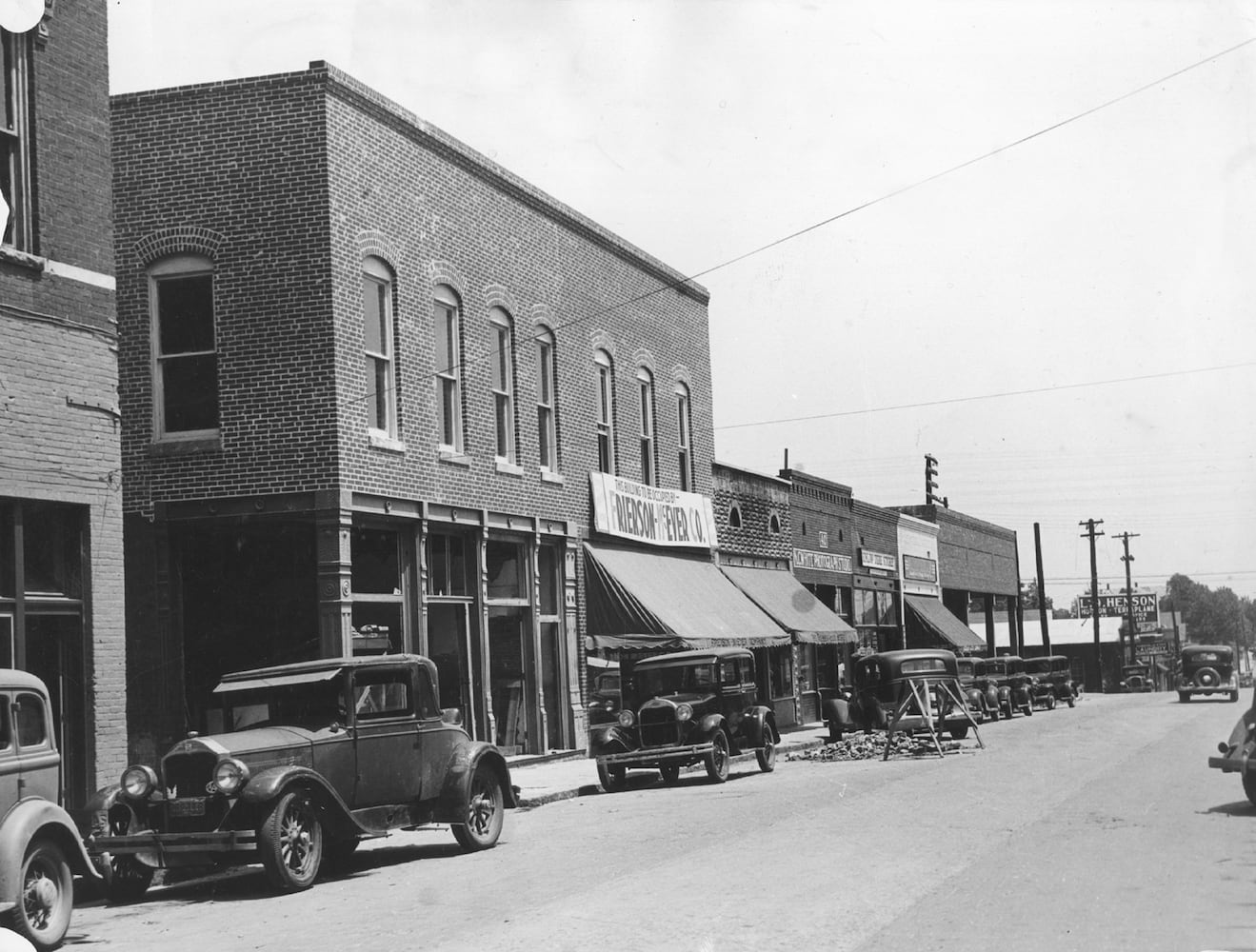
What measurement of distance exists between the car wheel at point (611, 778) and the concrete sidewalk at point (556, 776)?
0.22 meters

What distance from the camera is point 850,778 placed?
64.7 ft

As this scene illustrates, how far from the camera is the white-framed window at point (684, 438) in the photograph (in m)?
31.8

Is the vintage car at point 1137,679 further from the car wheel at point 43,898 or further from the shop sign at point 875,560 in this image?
the car wheel at point 43,898

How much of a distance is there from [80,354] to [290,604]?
557cm

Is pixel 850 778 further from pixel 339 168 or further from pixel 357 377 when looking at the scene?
pixel 339 168

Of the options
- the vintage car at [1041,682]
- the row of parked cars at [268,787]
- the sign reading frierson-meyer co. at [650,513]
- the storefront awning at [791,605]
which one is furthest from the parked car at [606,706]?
the vintage car at [1041,682]

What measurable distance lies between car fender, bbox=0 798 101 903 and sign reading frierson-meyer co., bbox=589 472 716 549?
1703 centimetres

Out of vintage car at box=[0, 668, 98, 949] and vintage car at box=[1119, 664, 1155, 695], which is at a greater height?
vintage car at box=[0, 668, 98, 949]

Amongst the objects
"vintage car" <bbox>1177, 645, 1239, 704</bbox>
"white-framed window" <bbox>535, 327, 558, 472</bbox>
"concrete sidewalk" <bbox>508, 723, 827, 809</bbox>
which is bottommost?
"vintage car" <bbox>1177, 645, 1239, 704</bbox>

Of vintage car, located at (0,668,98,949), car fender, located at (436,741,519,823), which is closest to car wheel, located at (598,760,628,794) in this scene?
car fender, located at (436,741,519,823)

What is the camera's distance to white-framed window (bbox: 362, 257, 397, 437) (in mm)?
20375

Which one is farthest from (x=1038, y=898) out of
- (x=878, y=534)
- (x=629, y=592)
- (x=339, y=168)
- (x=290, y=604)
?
(x=878, y=534)

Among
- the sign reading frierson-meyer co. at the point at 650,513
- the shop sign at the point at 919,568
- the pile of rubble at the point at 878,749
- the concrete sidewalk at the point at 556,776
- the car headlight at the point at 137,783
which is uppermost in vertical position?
the sign reading frierson-meyer co. at the point at 650,513

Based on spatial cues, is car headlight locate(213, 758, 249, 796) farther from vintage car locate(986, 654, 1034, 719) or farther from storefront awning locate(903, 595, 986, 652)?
storefront awning locate(903, 595, 986, 652)
